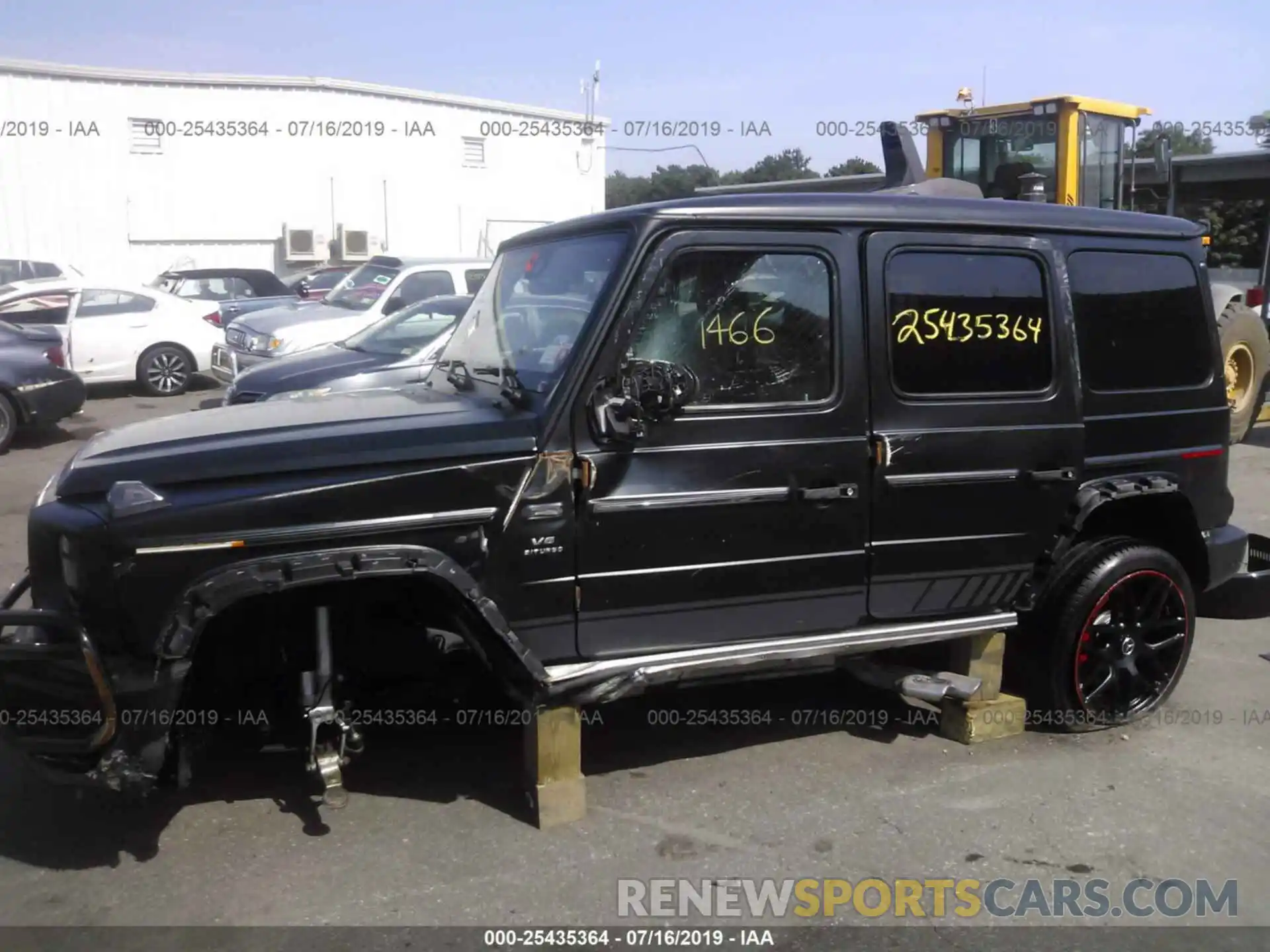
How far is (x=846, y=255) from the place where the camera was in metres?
3.85

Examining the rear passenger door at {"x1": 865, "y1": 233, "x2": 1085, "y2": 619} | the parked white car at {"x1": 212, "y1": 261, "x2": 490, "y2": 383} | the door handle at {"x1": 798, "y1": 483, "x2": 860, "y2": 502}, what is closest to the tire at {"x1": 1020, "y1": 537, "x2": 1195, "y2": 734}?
the rear passenger door at {"x1": 865, "y1": 233, "x2": 1085, "y2": 619}

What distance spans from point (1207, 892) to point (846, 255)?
2.34 metres

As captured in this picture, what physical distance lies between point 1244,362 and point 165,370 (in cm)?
1217

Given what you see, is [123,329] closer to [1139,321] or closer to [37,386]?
[37,386]

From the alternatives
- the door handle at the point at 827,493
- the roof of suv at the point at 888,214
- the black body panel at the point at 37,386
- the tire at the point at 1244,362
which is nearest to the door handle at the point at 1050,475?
the door handle at the point at 827,493

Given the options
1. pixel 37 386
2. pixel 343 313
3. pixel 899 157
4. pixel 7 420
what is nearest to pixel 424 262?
pixel 343 313

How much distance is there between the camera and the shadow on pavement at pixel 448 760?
373 cm

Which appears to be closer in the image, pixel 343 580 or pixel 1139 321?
pixel 343 580

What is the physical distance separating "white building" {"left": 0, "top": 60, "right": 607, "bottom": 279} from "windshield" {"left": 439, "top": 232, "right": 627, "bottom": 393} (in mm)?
20093

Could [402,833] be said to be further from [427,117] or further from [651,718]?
[427,117]

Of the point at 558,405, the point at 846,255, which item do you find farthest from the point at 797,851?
the point at 846,255

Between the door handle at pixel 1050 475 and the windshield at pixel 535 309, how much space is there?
1.75 m

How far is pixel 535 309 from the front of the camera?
13.3 ft

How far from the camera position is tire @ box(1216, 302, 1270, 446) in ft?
28.5
